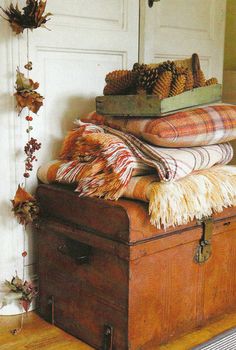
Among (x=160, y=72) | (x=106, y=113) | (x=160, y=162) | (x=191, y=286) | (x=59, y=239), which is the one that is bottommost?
(x=191, y=286)

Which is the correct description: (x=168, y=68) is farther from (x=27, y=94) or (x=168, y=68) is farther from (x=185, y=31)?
(x=185, y=31)

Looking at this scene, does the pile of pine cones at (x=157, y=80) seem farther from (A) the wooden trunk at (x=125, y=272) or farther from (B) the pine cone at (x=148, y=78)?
(A) the wooden trunk at (x=125, y=272)

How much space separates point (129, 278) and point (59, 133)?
0.64 meters

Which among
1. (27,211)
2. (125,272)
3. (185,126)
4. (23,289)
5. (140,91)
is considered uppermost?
(140,91)

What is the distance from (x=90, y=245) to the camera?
1.62 metres

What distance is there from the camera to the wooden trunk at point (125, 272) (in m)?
1.52

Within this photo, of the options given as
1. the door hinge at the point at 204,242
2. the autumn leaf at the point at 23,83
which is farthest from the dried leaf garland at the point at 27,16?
the door hinge at the point at 204,242

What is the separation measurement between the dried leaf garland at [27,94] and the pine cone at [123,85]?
24cm

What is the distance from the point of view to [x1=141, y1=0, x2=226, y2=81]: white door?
2.08 m

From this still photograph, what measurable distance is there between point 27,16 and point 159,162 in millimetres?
605

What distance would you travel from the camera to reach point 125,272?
1507 millimetres

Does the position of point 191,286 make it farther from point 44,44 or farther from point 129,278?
point 44,44

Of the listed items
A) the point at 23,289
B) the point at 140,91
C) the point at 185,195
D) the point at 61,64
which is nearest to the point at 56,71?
the point at 61,64

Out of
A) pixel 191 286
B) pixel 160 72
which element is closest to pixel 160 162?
pixel 160 72
